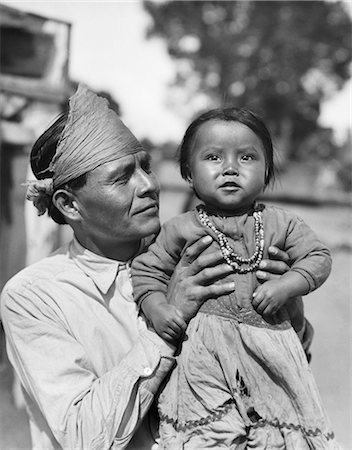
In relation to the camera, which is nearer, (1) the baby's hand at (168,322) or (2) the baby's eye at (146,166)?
(1) the baby's hand at (168,322)

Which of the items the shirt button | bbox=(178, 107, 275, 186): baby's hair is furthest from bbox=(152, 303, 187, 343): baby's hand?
A: bbox=(178, 107, 275, 186): baby's hair

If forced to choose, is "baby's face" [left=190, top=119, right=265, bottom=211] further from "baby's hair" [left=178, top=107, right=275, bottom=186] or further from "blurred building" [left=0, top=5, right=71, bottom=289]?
"blurred building" [left=0, top=5, right=71, bottom=289]

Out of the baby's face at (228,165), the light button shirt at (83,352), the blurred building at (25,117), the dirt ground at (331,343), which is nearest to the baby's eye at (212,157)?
the baby's face at (228,165)

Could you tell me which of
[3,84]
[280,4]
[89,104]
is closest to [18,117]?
[3,84]

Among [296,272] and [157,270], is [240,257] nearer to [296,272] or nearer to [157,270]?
[296,272]

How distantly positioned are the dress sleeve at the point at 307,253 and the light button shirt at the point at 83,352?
1.67ft

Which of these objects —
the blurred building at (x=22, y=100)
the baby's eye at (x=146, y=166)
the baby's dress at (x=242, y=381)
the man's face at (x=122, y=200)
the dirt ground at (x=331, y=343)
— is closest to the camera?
the baby's dress at (x=242, y=381)

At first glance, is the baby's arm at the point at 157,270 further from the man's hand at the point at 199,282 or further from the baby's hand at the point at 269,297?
the baby's hand at the point at 269,297

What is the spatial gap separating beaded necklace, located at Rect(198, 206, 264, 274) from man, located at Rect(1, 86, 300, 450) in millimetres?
29

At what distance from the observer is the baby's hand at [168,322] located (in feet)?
6.60

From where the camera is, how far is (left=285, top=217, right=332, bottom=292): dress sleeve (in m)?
2.05

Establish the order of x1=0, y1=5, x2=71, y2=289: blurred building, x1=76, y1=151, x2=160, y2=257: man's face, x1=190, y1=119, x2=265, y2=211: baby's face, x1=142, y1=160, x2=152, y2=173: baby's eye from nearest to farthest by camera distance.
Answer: x1=190, y1=119, x2=265, y2=211: baby's face < x1=76, y1=151, x2=160, y2=257: man's face < x1=142, y1=160, x2=152, y2=173: baby's eye < x1=0, y1=5, x2=71, y2=289: blurred building

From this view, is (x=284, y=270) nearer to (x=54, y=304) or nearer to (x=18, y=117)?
(x=54, y=304)

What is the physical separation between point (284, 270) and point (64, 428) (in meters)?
0.86
